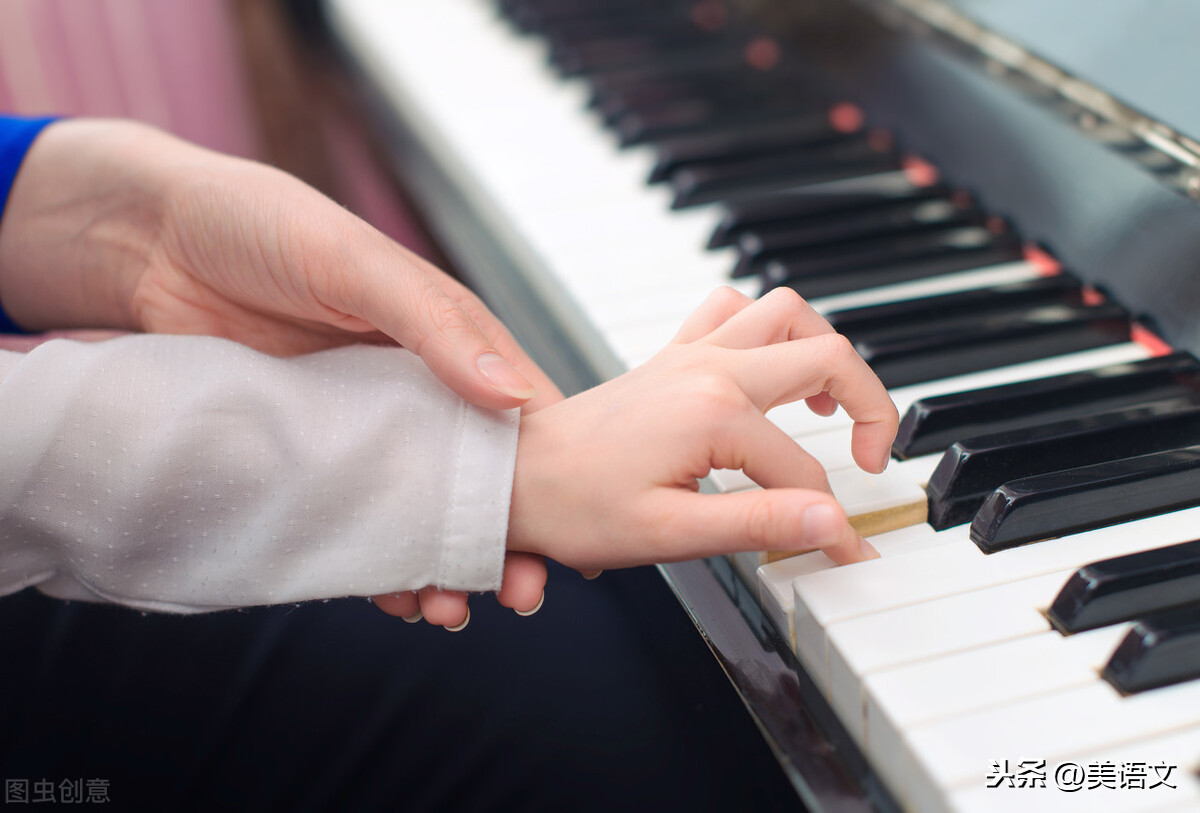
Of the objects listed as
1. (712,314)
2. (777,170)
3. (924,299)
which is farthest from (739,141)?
(712,314)

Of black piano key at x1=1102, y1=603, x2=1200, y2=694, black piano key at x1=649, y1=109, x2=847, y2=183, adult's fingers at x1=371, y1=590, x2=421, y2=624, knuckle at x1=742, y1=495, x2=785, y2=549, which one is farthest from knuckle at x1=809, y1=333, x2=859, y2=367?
black piano key at x1=649, y1=109, x2=847, y2=183

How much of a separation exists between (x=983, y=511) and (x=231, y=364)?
52 cm

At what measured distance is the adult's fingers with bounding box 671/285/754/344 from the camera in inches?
27.5

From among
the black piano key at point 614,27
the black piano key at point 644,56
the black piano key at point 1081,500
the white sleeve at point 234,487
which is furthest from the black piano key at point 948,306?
the black piano key at point 614,27

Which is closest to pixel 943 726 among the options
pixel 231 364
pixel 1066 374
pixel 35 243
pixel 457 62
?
pixel 1066 374

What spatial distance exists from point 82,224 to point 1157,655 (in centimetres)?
93

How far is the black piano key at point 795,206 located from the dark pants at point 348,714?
39cm

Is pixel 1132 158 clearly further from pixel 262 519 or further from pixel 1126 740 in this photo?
pixel 262 519

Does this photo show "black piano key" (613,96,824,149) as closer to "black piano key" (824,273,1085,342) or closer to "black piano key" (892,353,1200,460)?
"black piano key" (824,273,1085,342)

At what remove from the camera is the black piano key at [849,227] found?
0.92 m

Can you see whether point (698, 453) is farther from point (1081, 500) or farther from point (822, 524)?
point (1081, 500)

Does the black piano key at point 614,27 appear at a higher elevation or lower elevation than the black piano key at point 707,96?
higher

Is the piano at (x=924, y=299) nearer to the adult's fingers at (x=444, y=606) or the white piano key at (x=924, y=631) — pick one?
the white piano key at (x=924, y=631)

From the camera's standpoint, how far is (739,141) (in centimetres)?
111
